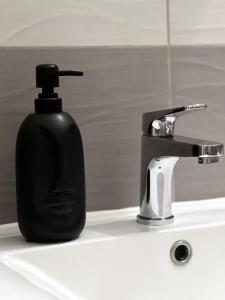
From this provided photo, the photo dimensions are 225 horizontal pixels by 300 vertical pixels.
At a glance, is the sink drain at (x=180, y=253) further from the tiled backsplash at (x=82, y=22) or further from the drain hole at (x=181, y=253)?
the tiled backsplash at (x=82, y=22)

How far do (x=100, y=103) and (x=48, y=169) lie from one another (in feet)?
0.52

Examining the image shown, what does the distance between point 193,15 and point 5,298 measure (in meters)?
0.52

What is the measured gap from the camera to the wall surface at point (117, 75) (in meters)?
0.79

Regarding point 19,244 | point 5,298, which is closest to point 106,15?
point 19,244

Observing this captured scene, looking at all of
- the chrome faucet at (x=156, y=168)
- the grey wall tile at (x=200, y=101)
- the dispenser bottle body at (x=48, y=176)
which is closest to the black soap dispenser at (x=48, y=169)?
the dispenser bottle body at (x=48, y=176)

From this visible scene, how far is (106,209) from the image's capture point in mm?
854

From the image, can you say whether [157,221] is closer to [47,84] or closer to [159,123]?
[159,123]

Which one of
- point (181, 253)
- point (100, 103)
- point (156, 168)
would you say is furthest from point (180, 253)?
point (100, 103)

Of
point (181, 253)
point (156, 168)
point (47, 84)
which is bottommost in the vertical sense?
point (181, 253)

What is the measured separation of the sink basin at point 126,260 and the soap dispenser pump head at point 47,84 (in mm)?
162

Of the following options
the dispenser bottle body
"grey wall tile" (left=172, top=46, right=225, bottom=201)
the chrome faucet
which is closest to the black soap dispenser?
the dispenser bottle body

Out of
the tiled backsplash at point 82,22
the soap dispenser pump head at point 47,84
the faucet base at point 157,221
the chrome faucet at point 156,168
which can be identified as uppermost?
the tiled backsplash at point 82,22

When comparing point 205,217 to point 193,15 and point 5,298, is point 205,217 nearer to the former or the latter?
point 193,15

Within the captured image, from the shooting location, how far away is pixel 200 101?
2.96 ft
